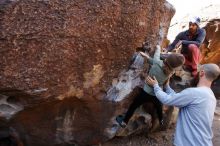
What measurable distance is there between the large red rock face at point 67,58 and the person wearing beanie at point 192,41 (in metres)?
0.92

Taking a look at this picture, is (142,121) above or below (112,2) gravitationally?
below

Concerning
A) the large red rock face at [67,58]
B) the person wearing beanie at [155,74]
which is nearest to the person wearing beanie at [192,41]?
the large red rock face at [67,58]

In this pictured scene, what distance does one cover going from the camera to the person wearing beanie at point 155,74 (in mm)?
4930

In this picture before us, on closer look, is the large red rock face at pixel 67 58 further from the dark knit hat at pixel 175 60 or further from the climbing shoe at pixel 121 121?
the dark knit hat at pixel 175 60

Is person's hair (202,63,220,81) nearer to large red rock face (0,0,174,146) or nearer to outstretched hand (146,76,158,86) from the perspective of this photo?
outstretched hand (146,76,158,86)

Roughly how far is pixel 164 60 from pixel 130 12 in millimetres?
764

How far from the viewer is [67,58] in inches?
183

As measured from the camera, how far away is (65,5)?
4465mm

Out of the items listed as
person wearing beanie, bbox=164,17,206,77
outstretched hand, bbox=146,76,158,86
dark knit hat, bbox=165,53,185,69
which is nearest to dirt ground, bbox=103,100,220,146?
person wearing beanie, bbox=164,17,206,77

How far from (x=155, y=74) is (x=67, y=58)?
1.25m

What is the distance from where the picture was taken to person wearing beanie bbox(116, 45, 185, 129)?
4930mm

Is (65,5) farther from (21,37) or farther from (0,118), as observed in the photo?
(0,118)

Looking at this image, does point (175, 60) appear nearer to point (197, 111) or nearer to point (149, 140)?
point (197, 111)

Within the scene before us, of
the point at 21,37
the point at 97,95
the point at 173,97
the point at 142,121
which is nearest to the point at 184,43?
the point at 142,121
